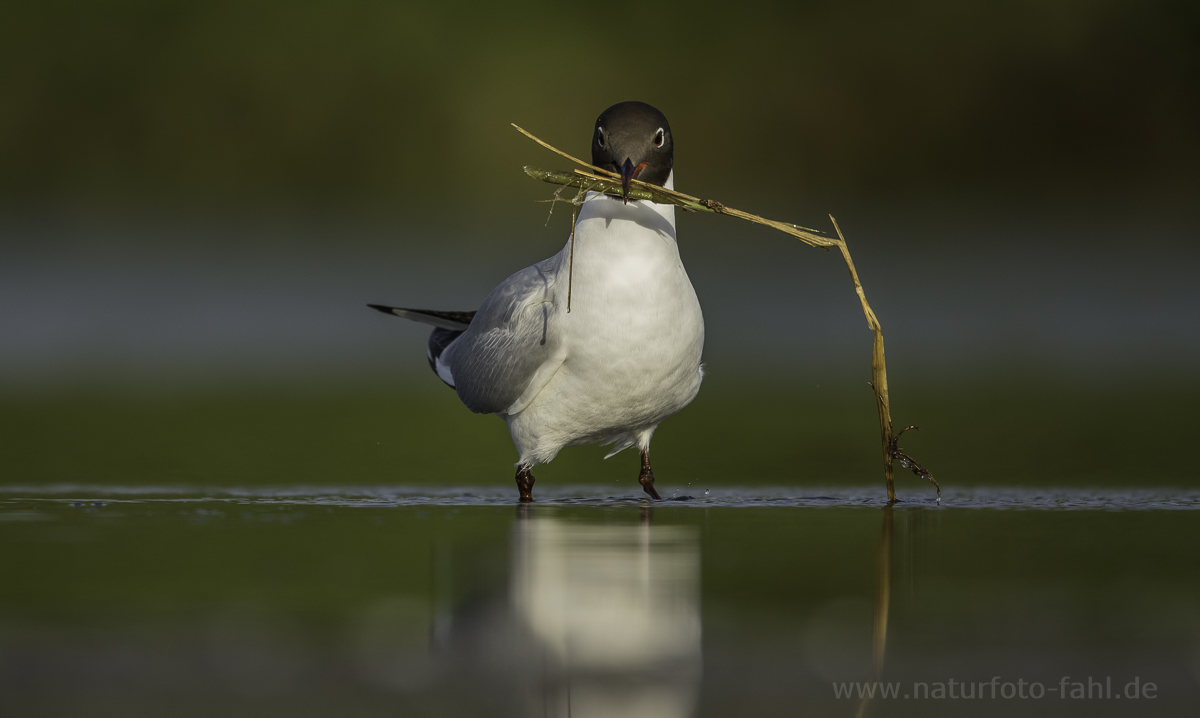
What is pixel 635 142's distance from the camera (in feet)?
19.6

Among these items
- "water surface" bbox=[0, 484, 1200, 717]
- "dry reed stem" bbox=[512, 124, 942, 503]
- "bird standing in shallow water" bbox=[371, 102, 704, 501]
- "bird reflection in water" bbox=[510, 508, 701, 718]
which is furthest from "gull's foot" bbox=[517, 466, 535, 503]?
"dry reed stem" bbox=[512, 124, 942, 503]

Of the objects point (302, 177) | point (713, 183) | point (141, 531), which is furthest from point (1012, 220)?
point (141, 531)

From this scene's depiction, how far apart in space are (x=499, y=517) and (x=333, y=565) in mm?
1136

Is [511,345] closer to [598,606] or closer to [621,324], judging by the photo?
[621,324]

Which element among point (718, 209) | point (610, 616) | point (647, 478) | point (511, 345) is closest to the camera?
point (610, 616)

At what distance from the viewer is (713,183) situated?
794 inches

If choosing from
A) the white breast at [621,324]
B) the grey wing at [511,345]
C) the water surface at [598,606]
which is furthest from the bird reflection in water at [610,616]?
the grey wing at [511,345]

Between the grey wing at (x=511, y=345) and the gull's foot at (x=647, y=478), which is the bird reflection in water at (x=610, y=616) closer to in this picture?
the grey wing at (x=511, y=345)

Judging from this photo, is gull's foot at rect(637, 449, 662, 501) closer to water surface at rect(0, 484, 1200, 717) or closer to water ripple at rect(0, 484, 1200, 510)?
water ripple at rect(0, 484, 1200, 510)

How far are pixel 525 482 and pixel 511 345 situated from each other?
555mm

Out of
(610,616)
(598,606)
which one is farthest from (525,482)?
(610,616)

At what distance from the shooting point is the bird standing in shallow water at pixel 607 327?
5.90 m

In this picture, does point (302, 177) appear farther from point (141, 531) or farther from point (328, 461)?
point (141, 531)

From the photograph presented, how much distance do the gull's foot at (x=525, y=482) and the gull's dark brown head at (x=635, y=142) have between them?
1265 mm
